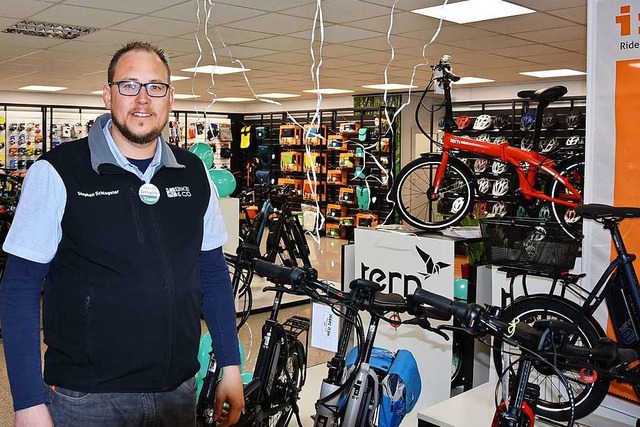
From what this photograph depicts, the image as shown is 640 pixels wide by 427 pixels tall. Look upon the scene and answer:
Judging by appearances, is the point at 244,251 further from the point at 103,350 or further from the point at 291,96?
the point at 291,96

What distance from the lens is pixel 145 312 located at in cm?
176

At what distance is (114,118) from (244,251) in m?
1.89

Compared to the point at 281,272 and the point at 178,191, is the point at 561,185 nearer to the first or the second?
the point at 281,272

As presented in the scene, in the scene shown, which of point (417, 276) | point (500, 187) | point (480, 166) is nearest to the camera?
point (417, 276)

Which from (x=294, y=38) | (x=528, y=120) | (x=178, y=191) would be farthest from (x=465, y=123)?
(x=178, y=191)

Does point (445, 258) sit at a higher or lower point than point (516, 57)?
lower

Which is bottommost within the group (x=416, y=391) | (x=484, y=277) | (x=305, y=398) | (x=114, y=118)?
(x=305, y=398)

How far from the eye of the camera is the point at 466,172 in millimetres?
4324

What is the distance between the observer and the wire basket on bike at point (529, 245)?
125 inches

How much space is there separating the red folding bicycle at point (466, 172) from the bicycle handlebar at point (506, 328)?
78.4 inches

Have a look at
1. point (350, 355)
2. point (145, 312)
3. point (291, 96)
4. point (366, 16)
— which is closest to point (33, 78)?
point (291, 96)

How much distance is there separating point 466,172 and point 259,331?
2965 millimetres

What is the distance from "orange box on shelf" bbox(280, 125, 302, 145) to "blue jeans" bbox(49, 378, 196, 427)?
13.1 m

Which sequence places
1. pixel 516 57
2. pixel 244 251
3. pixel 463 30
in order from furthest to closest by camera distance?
pixel 516 57, pixel 463 30, pixel 244 251
